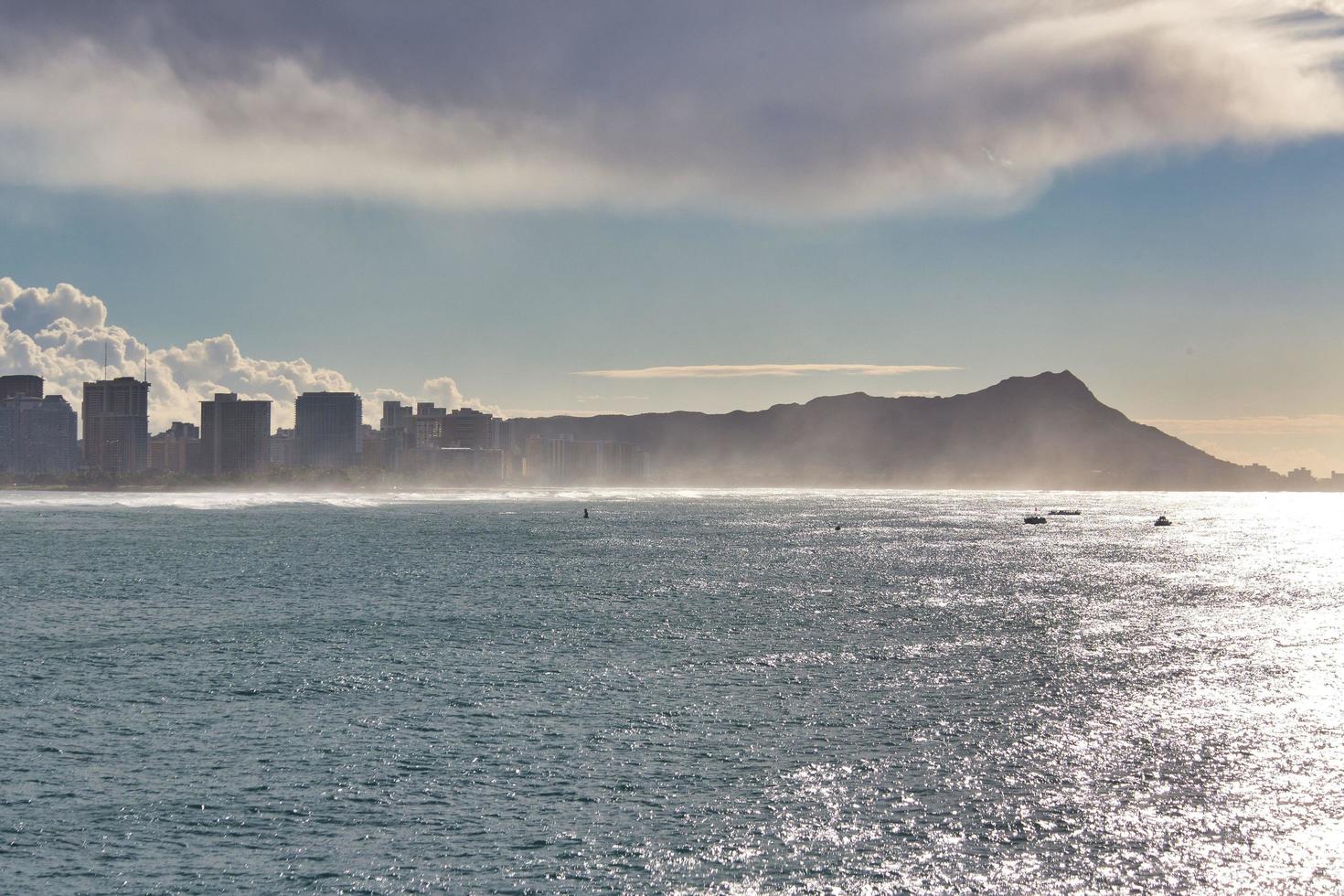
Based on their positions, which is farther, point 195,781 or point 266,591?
Answer: point 266,591

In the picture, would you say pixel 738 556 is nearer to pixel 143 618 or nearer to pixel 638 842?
pixel 143 618

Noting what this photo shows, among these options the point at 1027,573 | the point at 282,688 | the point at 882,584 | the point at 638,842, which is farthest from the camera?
the point at 1027,573

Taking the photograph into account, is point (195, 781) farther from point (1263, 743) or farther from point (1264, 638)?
point (1264, 638)

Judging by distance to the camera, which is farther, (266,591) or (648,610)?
(266,591)

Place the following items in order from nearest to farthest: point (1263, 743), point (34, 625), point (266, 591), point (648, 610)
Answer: point (1263, 743)
point (34, 625)
point (648, 610)
point (266, 591)

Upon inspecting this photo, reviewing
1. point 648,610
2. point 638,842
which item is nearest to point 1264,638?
point 648,610

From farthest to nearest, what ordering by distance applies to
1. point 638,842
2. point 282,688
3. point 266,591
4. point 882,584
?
point 882,584, point 266,591, point 282,688, point 638,842

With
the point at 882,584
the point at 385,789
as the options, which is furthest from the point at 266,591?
the point at 385,789
